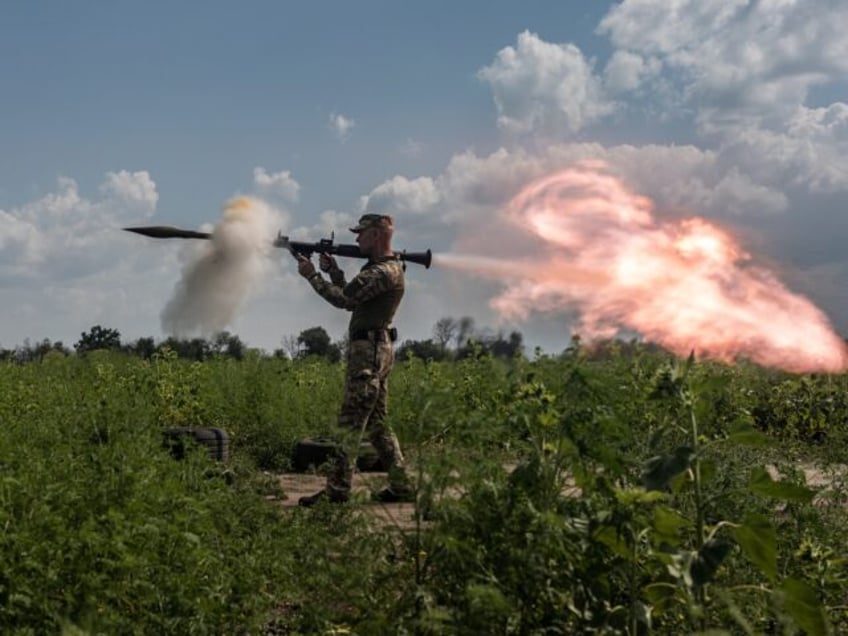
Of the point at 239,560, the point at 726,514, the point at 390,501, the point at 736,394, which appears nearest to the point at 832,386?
the point at 736,394

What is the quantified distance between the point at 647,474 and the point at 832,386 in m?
13.8

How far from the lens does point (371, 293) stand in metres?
7.69

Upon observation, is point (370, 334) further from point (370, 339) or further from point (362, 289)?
point (362, 289)

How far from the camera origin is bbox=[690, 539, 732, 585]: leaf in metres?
2.96

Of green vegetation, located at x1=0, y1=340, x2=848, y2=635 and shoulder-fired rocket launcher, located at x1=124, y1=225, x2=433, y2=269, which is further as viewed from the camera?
shoulder-fired rocket launcher, located at x1=124, y1=225, x2=433, y2=269

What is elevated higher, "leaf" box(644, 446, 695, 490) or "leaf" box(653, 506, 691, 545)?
"leaf" box(644, 446, 695, 490)

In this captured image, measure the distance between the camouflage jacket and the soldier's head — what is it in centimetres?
10

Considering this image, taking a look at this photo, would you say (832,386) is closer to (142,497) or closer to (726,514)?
(726,514)

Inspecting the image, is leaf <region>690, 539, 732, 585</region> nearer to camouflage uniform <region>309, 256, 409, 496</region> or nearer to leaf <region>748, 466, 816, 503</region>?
leaf <region>748, 466, 816, 503</region>

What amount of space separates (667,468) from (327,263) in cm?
577

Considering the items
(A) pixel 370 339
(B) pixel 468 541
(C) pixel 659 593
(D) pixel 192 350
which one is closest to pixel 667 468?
(C) pixel 659 593

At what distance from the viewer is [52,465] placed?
16.1ft

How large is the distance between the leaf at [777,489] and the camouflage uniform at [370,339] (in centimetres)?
456

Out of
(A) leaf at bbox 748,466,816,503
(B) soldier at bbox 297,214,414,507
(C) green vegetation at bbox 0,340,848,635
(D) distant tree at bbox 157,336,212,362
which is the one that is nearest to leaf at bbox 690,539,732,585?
(C) green vegetation at bbox 0,340,848,635
